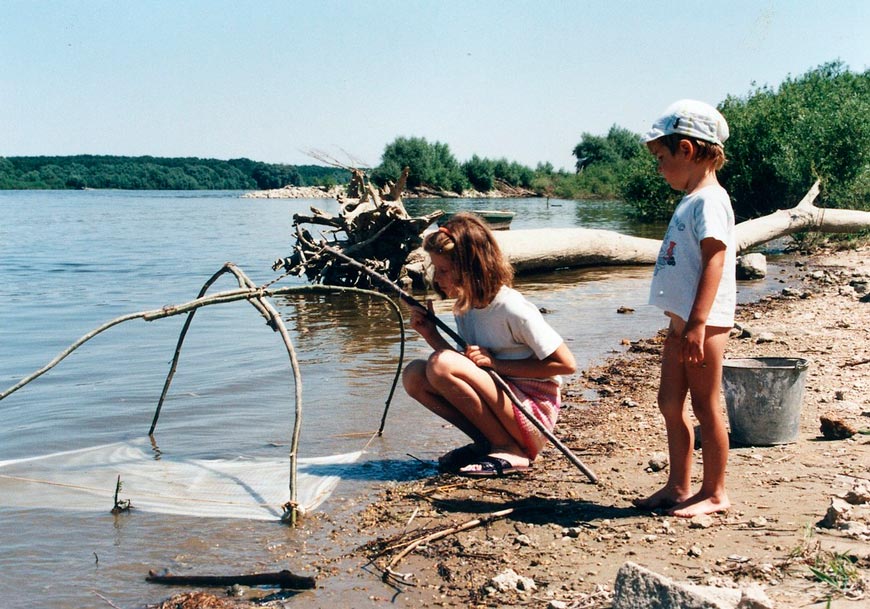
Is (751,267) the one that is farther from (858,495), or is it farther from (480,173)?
(480,173)

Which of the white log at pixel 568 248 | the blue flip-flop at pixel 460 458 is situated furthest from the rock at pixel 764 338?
the white log at pixel 568 248

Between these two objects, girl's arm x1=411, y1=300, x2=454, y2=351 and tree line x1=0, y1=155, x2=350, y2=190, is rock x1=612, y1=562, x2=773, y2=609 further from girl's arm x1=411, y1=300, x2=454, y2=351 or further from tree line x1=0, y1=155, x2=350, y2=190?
tree line x1=0, y1=155, x2=350, y2=190

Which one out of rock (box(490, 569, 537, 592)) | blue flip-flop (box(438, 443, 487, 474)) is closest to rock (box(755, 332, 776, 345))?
blue flip-flop (box(438, 443, 487, 474))

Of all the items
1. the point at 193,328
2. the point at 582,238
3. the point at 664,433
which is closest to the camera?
the point at 664,433

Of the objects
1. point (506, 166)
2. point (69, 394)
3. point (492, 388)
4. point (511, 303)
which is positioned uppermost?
point (506, 166)

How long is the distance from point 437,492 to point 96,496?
1.90m

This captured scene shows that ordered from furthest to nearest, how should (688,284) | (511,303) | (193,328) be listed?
1. (193,328)
2. (511,303)
3. (688,284)

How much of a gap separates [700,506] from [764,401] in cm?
113

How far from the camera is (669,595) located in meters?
2.36

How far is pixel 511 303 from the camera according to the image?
14.0 feet

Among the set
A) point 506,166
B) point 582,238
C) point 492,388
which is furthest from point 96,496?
point 506,166

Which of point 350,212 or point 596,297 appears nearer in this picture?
point 596,297

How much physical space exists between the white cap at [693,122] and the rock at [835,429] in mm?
1973

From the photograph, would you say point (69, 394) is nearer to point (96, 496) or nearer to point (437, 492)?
point (96, 496)
